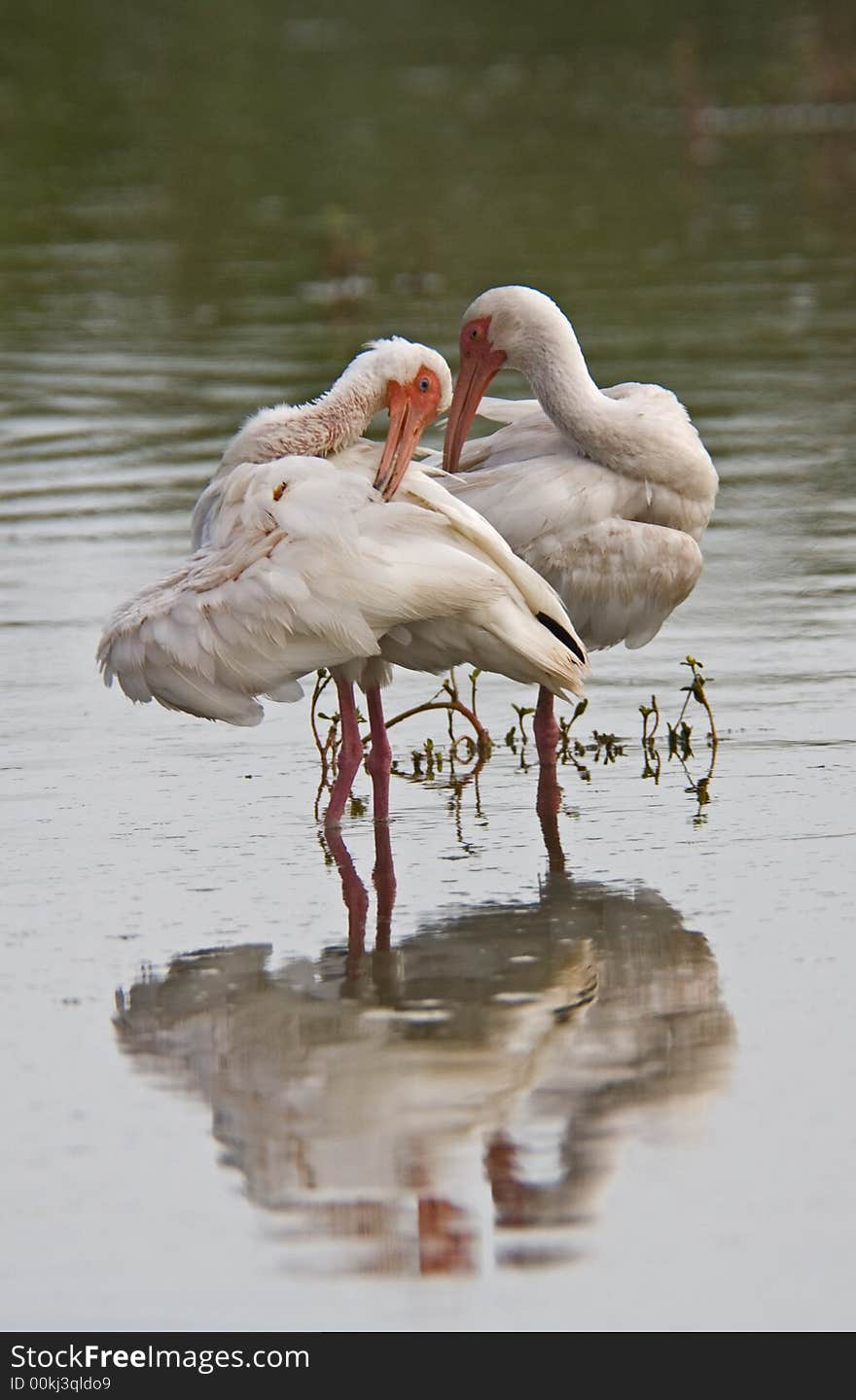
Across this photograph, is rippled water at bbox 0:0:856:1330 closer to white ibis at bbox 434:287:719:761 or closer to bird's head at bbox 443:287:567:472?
white ibis at bbox 434:287:719:761

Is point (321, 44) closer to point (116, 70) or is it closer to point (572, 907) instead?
point (116, 70)

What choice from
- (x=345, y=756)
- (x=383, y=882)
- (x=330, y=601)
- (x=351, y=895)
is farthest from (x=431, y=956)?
(x=345, y=756)

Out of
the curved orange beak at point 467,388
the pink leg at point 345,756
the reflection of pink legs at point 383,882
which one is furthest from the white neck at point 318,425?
the reflection of pink legs at point 383,882

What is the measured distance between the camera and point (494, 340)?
356 inches

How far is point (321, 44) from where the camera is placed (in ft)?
167

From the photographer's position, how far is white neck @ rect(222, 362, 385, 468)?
27.2 ft

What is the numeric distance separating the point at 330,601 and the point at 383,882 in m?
0.82

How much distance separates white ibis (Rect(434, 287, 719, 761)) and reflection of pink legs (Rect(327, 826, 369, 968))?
3.30ft

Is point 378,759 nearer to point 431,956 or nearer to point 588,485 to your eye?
point 588,485

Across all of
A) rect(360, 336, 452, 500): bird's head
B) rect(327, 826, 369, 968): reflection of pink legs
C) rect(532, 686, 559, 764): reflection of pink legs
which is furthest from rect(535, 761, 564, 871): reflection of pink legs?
rect(360, 336, 452, 500): bird's head

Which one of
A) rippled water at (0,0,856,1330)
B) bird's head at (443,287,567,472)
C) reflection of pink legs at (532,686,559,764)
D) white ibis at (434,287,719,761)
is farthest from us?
bird's head at (443,287,567,472)

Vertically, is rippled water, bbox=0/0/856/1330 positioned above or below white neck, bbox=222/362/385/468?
below

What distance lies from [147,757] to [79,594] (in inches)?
105
